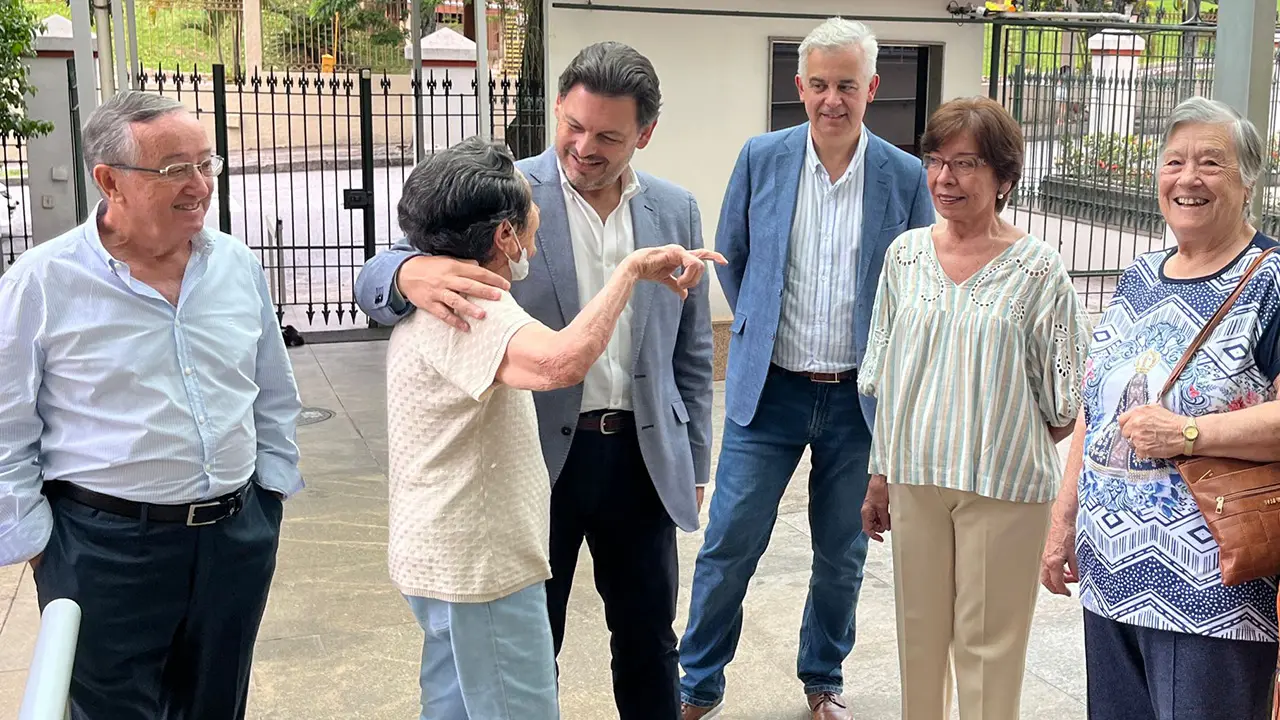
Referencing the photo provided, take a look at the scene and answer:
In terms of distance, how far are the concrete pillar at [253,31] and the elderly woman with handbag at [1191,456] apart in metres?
30.7

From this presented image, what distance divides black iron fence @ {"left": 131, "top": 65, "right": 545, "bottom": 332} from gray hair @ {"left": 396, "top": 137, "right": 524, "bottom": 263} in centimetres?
195

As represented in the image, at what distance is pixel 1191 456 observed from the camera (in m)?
2.36

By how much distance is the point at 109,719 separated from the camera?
2682 mm

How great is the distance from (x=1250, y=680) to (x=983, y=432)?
2.62 feet

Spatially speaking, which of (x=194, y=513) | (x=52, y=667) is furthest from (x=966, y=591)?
(x=52, y=667)

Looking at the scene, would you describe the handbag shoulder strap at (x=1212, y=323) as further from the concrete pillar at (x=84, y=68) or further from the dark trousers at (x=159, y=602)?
the concrete pillar at (x=84, y=68)

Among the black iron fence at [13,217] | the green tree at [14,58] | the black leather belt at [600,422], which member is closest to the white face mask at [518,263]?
the black leather belt at [600,422]

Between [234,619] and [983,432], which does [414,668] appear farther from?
[983,432]

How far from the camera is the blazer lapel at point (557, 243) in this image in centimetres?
297

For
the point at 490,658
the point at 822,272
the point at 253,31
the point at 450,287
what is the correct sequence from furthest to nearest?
the point at 253,31 < the point at 822,272 < the point at 490,658 < the point at 450,287

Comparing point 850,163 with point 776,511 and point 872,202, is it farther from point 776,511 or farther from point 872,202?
point 776,511

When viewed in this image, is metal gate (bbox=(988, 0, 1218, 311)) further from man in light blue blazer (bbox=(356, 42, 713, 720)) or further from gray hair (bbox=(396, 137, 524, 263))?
gray hair (bbox=(396, 137, 524, 263))

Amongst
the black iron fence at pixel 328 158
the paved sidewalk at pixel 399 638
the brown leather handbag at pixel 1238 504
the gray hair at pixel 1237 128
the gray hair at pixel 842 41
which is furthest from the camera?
the black iron fence at pixel 328 158

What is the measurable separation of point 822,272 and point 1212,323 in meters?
1.33
